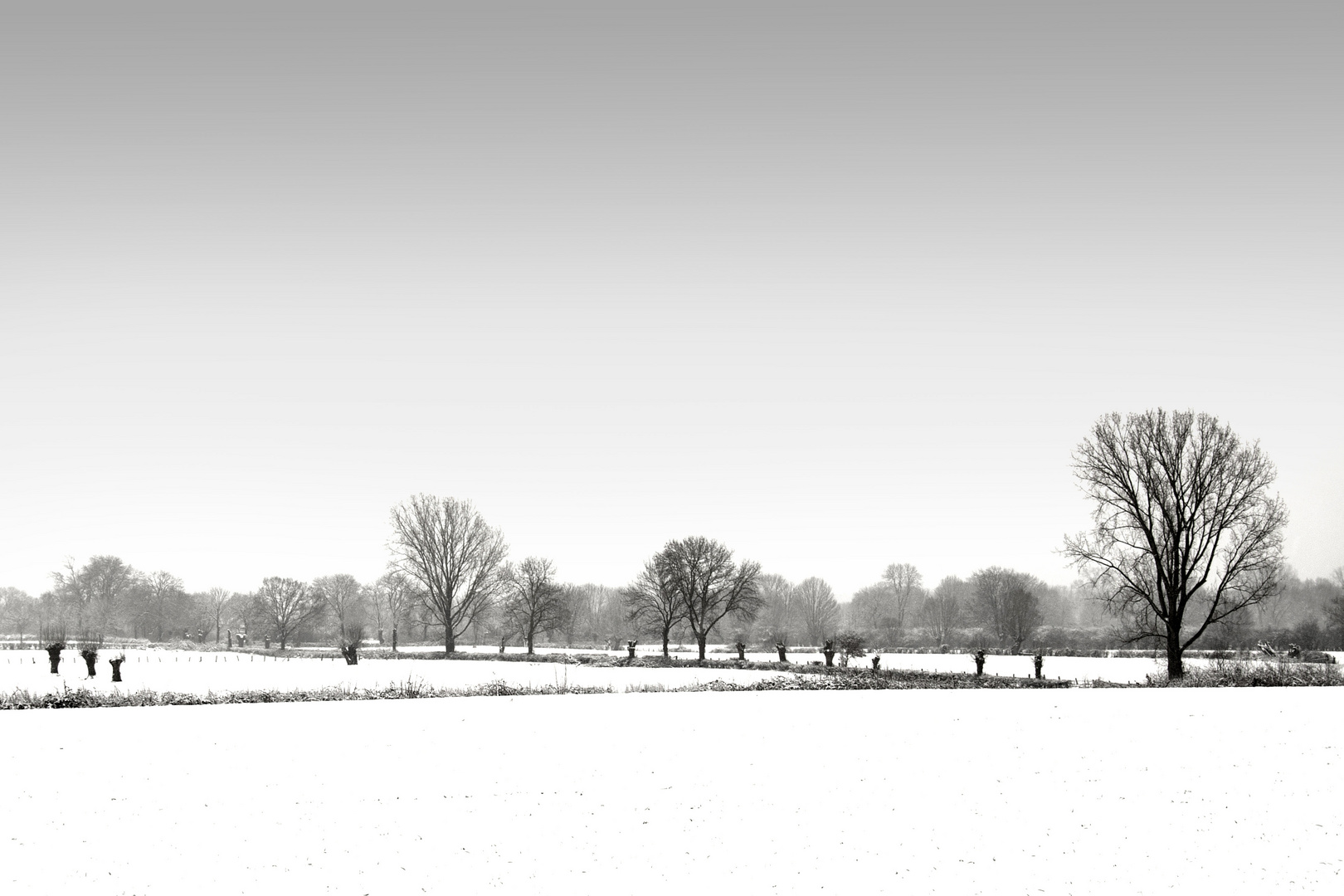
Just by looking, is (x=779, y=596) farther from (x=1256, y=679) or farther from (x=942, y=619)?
(x=1256, y=679)

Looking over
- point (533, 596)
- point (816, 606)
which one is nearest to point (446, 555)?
point (533, 596)

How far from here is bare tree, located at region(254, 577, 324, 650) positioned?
89.9m

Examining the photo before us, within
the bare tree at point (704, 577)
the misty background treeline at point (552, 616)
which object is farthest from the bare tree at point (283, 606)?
the bare tree at point (704, 577)

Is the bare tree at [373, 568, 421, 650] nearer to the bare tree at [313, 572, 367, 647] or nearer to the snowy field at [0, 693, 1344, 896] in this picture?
the bare tree at [313, 572, 367, 647]

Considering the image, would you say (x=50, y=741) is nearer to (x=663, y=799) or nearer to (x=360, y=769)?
(x=360, y=769)

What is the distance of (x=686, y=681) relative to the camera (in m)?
40.5

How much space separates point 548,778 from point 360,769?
4501mm

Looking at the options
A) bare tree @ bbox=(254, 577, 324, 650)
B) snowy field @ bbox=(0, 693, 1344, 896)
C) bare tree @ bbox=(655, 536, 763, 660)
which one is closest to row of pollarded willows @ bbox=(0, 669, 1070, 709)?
snowy field @ bbox=(0, 693, 1344, 896)

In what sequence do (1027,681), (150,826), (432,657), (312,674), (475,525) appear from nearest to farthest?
1. (150,826)
2. (1027,681)
3. (312,674)
4. (432,657)
5. (475,525)

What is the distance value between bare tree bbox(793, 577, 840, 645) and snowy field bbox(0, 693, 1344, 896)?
398 feet

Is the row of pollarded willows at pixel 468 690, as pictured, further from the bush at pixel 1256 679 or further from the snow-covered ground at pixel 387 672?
the bush at pixel 1256 679

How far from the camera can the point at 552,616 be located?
8112 cm

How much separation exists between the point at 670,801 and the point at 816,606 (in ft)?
495

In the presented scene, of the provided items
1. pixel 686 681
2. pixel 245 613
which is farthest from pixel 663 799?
pixel 245 613
